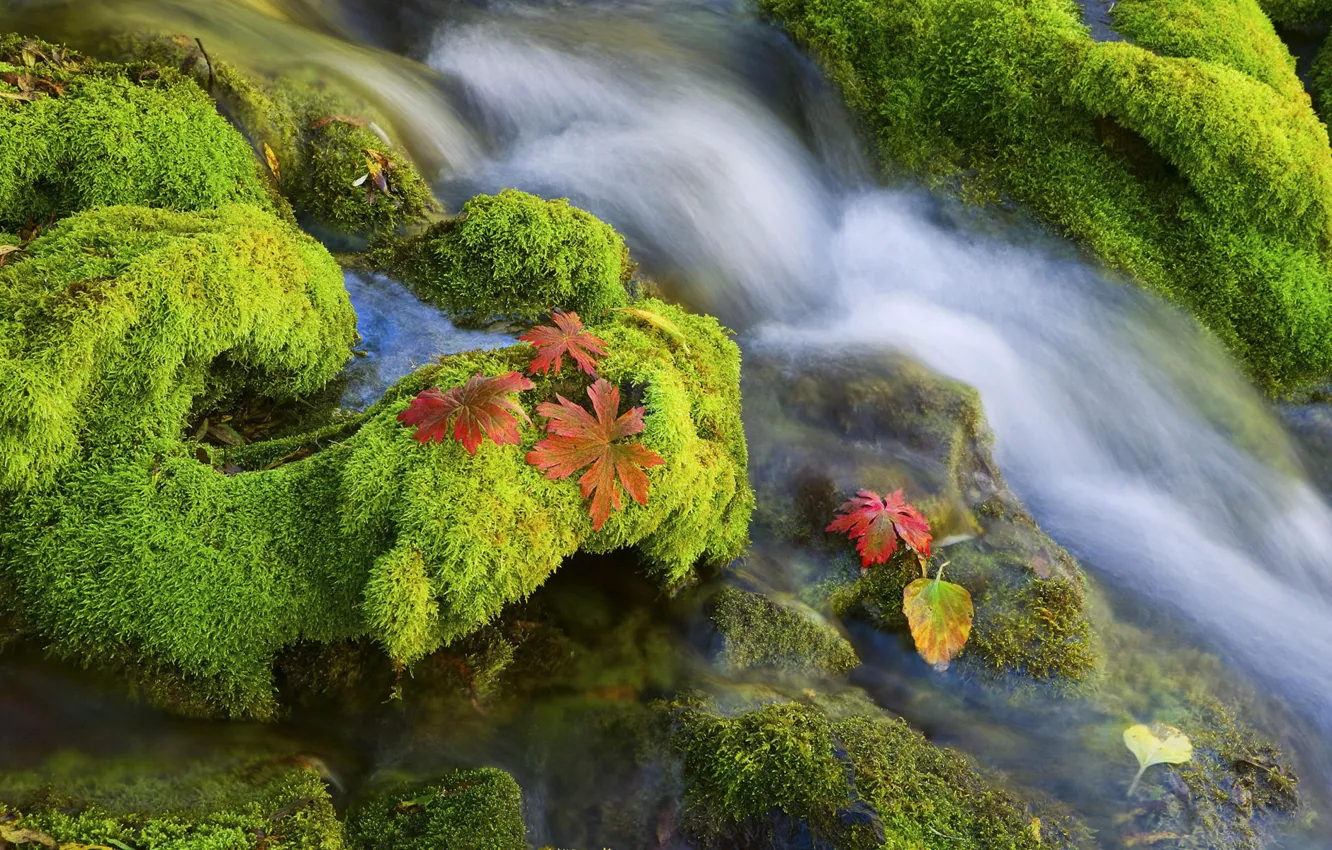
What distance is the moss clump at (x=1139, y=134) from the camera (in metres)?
6.05

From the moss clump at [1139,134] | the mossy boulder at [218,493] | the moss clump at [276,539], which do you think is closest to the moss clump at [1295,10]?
the moss clump at [1139,134]

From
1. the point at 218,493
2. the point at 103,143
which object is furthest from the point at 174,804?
the point at 103,143

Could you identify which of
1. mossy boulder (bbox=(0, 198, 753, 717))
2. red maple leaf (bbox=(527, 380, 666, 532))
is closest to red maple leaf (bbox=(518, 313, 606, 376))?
mossy boulder (bbox=(0, 198, 753, 717))

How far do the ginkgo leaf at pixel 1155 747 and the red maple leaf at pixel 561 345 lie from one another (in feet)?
9.53

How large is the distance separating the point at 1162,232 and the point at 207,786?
6.94 meters

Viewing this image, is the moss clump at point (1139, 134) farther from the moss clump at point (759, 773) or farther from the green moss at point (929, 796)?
the moss clump at point (759, 773)

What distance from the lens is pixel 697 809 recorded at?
10.2ft

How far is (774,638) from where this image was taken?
12.5ft

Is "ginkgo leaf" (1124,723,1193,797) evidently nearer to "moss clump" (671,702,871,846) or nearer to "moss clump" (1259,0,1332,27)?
"moss clump" (671,702,871,846)

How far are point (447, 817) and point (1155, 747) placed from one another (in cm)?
301

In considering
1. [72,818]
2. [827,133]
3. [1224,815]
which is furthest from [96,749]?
[827,133]

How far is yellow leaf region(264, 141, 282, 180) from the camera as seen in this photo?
15.1 feet

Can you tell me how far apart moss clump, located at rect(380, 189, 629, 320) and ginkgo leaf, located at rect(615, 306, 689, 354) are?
621mm

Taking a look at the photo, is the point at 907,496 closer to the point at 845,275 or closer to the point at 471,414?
the point at 845,275
